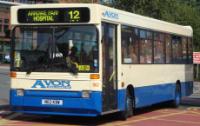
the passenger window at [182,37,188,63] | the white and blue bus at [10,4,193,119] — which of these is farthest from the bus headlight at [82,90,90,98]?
the passenger window at [182,37,188,63]

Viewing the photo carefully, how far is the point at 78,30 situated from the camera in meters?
15.6

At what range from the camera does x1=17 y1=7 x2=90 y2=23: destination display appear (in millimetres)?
15555

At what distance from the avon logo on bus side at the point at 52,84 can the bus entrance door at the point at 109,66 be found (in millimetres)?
950

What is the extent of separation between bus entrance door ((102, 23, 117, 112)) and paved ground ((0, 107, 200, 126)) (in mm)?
647

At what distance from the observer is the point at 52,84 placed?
15609 mm

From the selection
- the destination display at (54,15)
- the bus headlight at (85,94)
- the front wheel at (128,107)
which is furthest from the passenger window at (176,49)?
the bus headlight at (85,94)

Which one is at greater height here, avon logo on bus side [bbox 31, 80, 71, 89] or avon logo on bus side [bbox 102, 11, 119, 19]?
avon logo on bus side [bbox 102, 11, 119, 19]

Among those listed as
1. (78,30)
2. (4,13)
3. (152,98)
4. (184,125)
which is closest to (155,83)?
(152,98)

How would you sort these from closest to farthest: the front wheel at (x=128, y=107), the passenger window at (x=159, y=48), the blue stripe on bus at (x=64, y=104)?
the blue stripe on bus at (x=64, y=104), the front wheel at (x=128, y=107), the passenger window at (x=159, y=48)

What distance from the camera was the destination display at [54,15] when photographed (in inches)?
612

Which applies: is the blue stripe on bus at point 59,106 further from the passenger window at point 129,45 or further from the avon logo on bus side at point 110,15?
the passenger window at point 129,45

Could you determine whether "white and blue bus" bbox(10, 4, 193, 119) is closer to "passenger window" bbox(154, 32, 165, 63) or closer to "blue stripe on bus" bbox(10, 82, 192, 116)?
"blue stripe on bus" bbox(10, 82, 192, 116)

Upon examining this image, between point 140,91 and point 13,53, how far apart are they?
4.41 metres

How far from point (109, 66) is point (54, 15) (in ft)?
6.25
